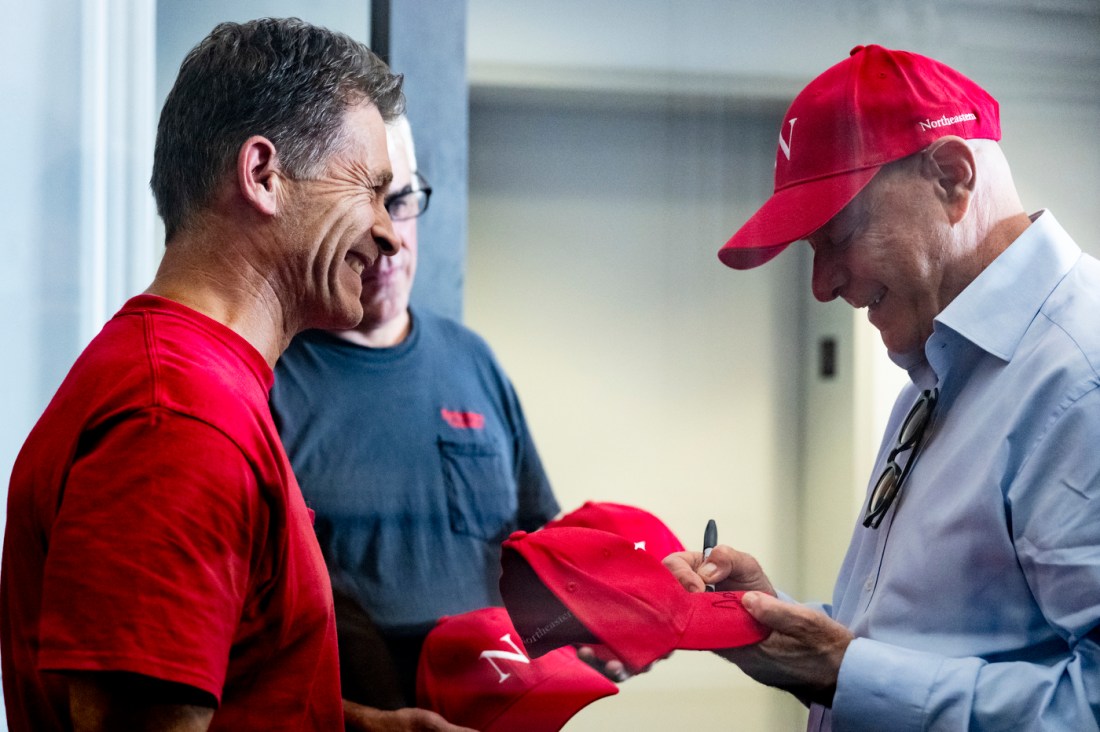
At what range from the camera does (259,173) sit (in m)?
0.83

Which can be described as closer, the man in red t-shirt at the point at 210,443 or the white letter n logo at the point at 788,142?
the man in red t-shirt at the point at 210,443

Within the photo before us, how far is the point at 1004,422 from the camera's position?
859mm

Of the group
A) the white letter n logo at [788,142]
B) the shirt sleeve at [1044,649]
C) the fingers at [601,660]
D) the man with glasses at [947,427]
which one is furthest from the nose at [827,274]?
the fingers at [601,660]

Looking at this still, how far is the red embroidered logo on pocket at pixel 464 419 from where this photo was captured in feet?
4.34

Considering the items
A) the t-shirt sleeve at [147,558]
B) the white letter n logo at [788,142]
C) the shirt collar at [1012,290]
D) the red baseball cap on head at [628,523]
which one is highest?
the white letter n logo at [788,142]

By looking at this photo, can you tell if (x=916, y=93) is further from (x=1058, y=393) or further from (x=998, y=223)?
(x=1058, y=393)

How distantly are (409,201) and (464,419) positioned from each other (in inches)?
13.7

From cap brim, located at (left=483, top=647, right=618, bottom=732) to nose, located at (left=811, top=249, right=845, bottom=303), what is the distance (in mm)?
479

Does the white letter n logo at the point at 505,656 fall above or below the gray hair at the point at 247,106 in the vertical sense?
below

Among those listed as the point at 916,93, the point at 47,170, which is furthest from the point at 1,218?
the point at 916,93

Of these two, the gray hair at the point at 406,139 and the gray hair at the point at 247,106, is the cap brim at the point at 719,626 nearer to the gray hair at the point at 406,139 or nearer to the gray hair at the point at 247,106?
the gray hair at the point at 247,106

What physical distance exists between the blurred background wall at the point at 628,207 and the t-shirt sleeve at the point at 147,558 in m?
0.69

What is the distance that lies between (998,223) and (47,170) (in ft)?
3.85

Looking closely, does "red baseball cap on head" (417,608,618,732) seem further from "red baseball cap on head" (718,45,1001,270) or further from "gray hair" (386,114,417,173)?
"gray hair" (386,114,417,173)
